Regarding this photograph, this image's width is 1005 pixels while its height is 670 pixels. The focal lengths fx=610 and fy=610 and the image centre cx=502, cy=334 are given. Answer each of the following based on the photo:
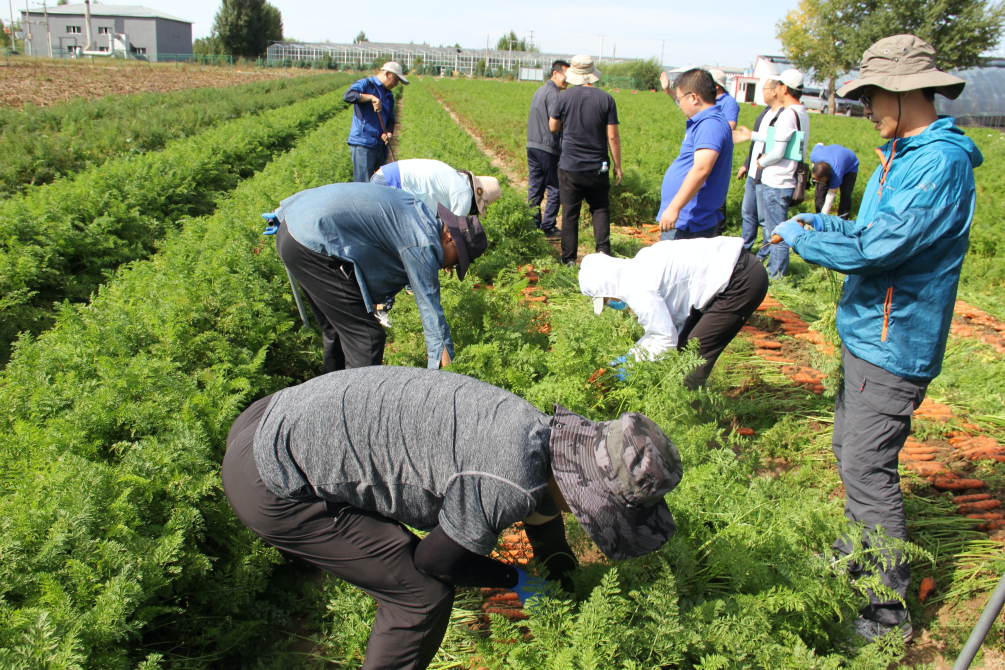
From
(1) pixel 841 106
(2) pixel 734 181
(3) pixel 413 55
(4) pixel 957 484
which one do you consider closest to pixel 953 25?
(1) pixel 841 106

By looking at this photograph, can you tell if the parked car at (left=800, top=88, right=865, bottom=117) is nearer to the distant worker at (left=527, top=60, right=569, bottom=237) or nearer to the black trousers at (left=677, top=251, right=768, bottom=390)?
the distant worker at (left=527, top=60, right=569, bottom=237)

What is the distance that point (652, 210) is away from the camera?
968 cm

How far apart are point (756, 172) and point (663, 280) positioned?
13.0ft

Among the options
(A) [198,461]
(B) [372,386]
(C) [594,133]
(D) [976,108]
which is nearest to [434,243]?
(B) [372,386]

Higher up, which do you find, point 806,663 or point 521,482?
point 521,482

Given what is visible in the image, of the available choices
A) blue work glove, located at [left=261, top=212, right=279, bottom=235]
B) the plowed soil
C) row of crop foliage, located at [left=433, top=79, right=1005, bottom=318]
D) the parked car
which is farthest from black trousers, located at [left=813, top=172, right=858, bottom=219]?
the parked car

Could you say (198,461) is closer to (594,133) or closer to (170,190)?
(594,133)

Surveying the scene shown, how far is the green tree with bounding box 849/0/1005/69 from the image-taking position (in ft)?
141

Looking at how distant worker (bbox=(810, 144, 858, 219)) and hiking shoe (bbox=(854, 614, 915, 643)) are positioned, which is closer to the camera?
hiking shoe (bbox=(854, 614, 915, 643))

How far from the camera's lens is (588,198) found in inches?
257

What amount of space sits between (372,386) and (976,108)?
48.9 metres

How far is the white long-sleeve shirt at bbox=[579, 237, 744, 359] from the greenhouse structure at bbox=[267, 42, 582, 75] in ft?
282

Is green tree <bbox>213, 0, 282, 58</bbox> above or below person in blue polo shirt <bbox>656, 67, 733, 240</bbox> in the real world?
above

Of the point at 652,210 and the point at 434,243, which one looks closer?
the point at 434,243
